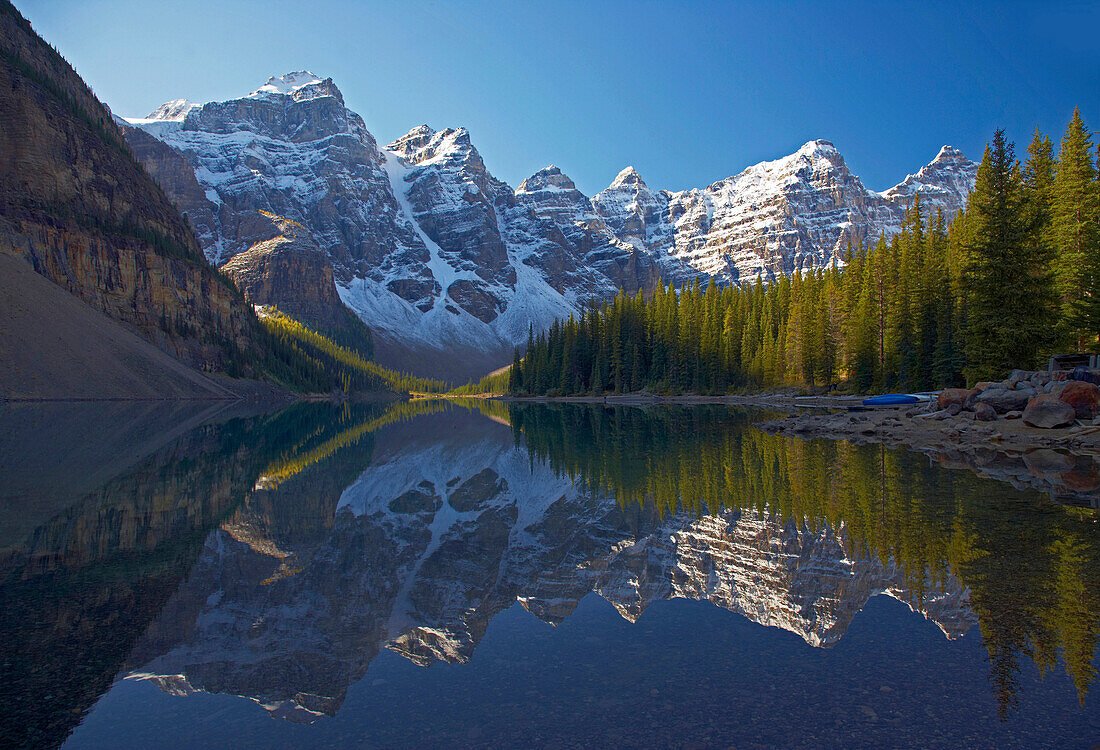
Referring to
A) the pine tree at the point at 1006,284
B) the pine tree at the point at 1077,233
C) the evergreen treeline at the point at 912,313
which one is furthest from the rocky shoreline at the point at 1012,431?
the pine tree at the point at 1077,233

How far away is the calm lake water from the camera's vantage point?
4.86 m

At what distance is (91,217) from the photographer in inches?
4277

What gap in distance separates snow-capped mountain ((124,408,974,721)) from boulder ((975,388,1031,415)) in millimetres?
19837

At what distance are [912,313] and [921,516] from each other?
44.3m

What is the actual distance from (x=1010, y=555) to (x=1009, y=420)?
19353 millimetres

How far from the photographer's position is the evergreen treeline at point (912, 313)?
31656 millimetres

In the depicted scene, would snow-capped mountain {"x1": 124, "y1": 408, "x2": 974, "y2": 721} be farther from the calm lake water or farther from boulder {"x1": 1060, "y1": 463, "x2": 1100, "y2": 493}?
boulder {"x1": 1060, "y1": 463, "x2": 1100, "y2": 493}

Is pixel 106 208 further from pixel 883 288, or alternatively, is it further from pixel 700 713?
pixel 700 713

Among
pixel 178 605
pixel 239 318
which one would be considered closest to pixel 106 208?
pixel 239 318

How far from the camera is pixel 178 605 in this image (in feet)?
24.4

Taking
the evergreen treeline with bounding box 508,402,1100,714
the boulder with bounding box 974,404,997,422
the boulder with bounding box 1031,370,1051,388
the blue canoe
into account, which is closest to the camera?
the evergreen treeline with bounding box 508,402,1100,714

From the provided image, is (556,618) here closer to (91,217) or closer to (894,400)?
(894,400)

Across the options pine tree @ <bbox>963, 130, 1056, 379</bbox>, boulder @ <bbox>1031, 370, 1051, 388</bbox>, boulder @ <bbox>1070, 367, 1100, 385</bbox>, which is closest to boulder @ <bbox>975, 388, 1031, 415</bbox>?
boulder @ <bbox>1031, 370, 1051, 388</bbox>

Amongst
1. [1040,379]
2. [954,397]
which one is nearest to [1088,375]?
[1040,379]
